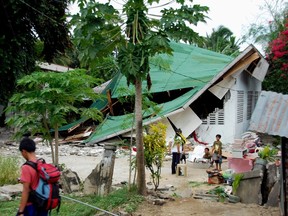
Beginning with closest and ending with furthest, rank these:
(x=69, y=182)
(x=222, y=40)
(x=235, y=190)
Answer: (x=235, y=190) → (x=69, y=182) → (x=222, y=40)

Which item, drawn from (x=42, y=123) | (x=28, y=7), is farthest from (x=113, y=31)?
(x=28, y=7)

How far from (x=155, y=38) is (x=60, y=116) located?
3.07 metres

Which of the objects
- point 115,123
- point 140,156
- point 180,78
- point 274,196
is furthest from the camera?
point 180,78

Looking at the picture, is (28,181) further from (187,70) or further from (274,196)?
(187,70)

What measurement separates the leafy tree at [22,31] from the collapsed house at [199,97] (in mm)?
4124

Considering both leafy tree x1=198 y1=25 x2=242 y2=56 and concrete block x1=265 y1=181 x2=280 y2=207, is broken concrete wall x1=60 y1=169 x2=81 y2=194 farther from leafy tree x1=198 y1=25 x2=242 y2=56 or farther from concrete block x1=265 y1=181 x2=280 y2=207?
leafy tree x1=198 y1=25 x2=242 y2=56

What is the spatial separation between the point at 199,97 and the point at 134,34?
11534 millimetres

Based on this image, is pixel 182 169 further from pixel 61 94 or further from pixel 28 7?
pixel 28 7

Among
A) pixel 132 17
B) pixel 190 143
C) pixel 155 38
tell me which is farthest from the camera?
pixel 190 143

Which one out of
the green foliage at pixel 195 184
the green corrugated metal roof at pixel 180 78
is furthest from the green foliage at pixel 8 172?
the green corrugated metal roof at pixel 180 78

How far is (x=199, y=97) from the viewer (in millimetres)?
18328

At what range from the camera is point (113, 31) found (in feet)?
23.8

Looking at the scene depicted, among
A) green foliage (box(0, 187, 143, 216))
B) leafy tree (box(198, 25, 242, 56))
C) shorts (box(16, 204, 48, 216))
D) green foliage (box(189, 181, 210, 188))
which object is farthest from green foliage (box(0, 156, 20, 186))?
leafy tree (box(198, 25, 242, 56))

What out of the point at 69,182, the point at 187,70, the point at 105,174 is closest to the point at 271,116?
the point at 105,174
